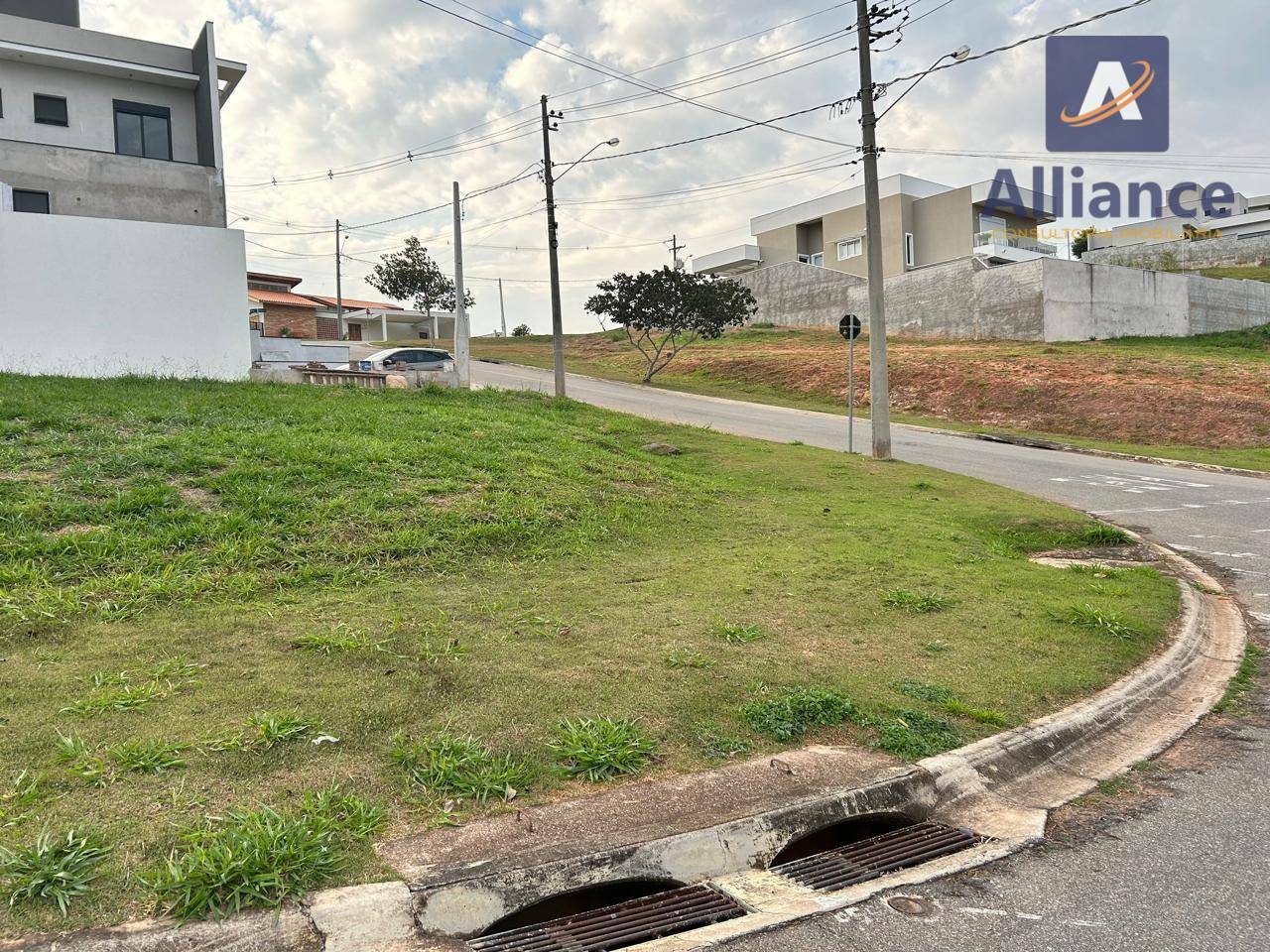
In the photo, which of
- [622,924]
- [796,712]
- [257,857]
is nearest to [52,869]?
[257,857]

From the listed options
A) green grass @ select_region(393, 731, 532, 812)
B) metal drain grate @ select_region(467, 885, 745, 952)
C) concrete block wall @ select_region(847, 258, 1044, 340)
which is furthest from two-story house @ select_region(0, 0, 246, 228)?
concrete block wall @ select_region(847, 258, 1044, 340)

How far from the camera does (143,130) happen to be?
20.2 m

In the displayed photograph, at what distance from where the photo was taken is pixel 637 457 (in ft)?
42.8

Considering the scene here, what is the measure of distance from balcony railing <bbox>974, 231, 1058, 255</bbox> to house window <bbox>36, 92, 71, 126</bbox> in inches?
1808

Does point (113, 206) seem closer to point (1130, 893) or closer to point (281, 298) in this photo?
point (1130, 893)

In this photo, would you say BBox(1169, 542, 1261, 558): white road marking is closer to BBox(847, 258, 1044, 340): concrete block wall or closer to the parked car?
BBox(847, 258, 1044, 340): concrete block wall

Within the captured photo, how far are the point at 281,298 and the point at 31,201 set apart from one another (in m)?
38.0

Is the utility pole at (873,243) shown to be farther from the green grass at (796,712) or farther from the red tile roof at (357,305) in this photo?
the red tile roof at (357,305)

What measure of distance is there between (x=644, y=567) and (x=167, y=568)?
3.84m

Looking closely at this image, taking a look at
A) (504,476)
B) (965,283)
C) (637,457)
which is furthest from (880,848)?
(965,283)

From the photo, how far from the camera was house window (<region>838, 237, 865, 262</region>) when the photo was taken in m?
55.3

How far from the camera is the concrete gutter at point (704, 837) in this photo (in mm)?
2662

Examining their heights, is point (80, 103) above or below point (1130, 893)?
above

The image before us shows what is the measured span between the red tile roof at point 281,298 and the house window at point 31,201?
3269cm
